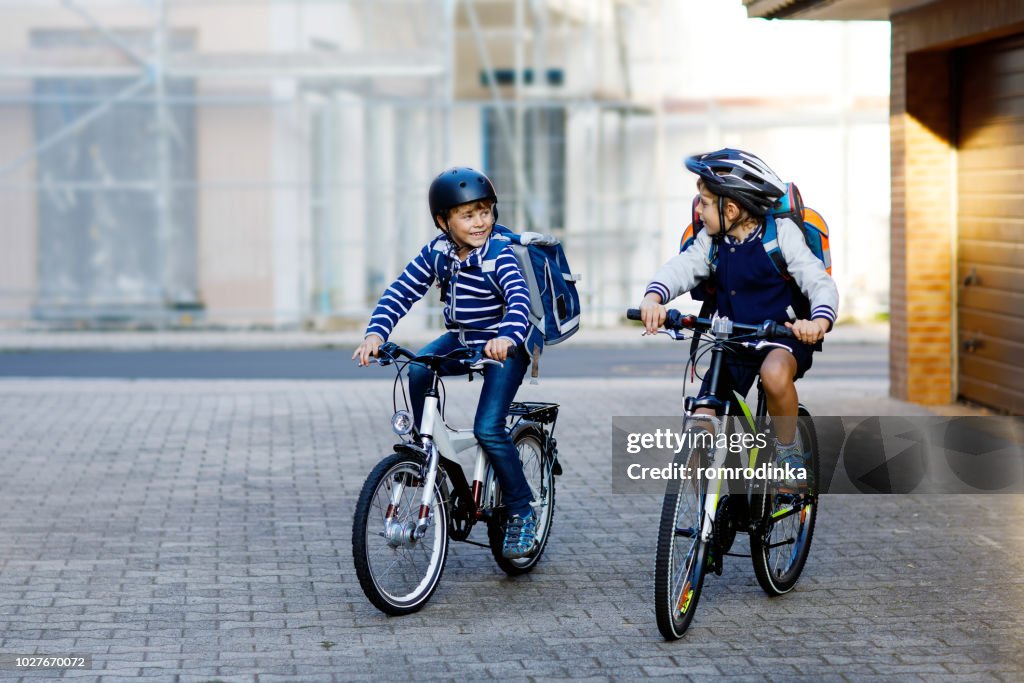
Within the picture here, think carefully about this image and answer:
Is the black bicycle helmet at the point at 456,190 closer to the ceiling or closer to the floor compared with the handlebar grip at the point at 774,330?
closer to the ceiling

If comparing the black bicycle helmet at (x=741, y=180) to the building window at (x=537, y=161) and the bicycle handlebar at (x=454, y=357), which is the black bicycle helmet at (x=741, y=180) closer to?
the bicycle handlebar at (x=454, y=357)

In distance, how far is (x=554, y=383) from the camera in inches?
605

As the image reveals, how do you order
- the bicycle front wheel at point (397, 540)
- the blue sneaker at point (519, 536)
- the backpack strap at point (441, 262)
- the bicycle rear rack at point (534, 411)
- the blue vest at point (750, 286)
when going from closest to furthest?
the bicycle front wheel at point (397, 540) < the blue vest at point (750, 286) < the backpack strap at point (441, 262) < the blue sneaker at point (519, 536) < the bicycle rear rack at point (534, 411)

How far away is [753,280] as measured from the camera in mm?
6508

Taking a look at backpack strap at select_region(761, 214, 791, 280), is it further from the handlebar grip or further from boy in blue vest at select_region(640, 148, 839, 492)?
the handlebar grip

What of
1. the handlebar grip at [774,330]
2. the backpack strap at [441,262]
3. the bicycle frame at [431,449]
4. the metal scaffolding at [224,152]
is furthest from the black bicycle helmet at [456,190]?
the metal scaffolding at [224,152]

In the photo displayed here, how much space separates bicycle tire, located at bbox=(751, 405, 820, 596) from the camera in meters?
6.59

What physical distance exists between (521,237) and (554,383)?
8670 millimetres

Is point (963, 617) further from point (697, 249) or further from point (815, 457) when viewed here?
point (697, 249)

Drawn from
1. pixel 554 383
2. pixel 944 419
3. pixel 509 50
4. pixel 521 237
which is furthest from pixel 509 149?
pixel 521 237

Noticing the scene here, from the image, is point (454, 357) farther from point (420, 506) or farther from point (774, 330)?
point (774, 330)

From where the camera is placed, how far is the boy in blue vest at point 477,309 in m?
6.57

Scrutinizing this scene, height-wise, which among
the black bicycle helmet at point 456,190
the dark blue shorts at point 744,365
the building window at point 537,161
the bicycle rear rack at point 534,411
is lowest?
the bicycle rear rack at point 534,411

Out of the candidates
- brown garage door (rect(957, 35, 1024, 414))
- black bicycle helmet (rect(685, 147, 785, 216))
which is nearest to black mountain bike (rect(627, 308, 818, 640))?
black bicycle helmet (rect(685, 147, 785, 216))
